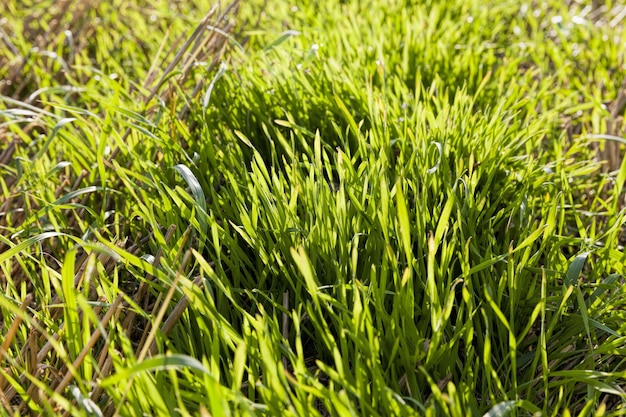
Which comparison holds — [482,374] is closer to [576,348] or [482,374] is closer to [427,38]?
[576,348]

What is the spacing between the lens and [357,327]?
0.80 m

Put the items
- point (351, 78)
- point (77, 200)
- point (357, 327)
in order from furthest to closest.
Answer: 1. point (351, 78)
2. point (77, 200)
3. point (357, 327)

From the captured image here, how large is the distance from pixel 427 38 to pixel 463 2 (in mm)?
619

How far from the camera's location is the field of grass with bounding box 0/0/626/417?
2.59 feet

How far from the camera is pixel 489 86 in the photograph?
1.68m

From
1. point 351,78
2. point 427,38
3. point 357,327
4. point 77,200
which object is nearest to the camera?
point 357,327

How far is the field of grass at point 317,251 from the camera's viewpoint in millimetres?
791

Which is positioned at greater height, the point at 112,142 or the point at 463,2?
the point at 463,2

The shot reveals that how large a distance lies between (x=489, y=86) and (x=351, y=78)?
41 centimetres

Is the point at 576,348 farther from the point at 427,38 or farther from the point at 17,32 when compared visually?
the point at 17,32

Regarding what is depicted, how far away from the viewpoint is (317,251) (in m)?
0.98

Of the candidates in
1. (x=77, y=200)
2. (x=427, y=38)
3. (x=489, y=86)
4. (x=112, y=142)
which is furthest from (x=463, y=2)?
(x=77, y=200)

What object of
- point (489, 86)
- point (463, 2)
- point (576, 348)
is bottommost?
point (576, 348)

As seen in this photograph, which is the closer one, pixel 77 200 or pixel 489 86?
pixel 77 200
